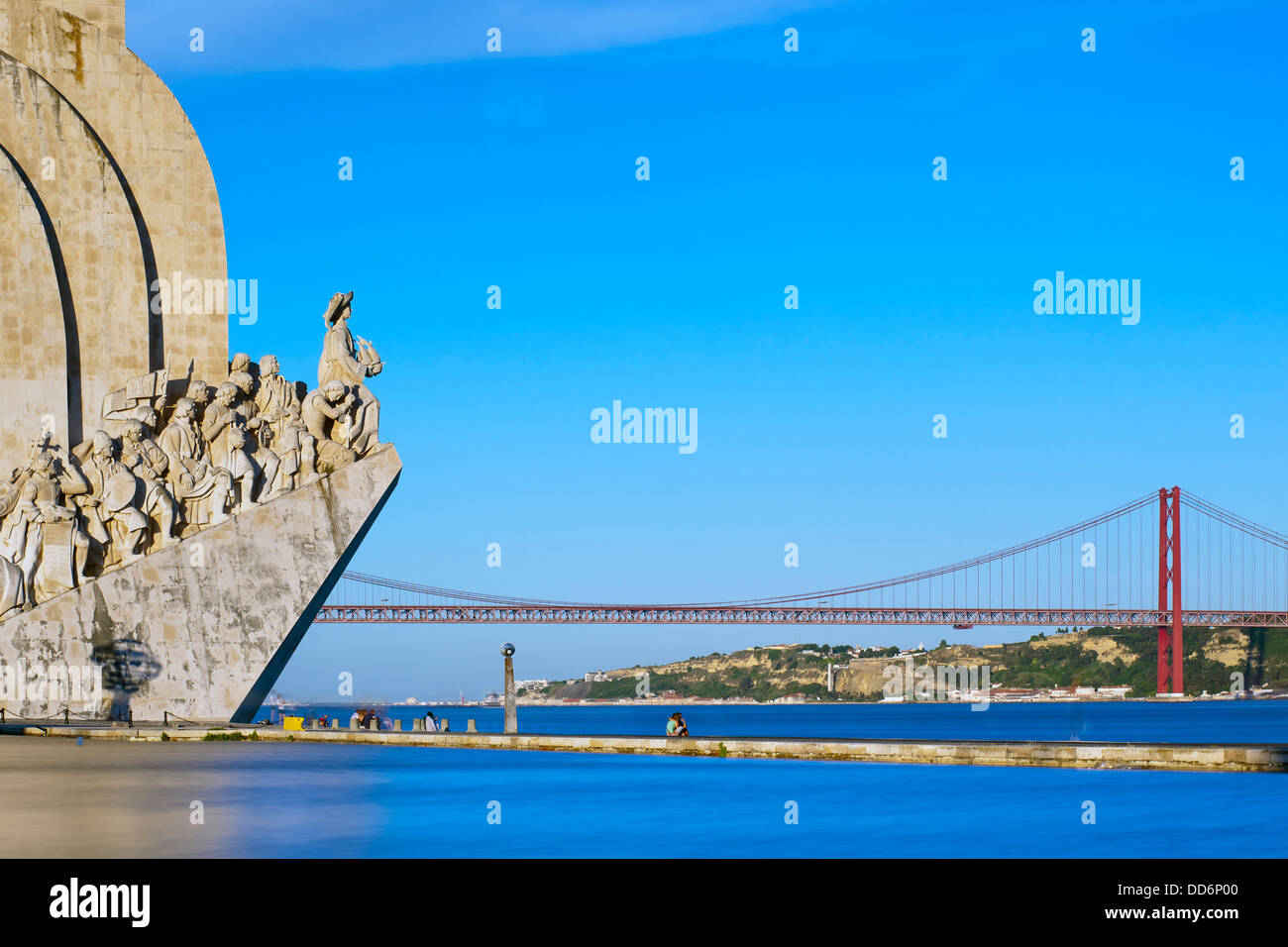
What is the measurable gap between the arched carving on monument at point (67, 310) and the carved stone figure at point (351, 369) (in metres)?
2.60

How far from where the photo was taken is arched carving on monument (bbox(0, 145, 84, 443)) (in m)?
17.1

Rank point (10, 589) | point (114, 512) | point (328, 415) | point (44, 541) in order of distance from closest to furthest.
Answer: point (10, 589) → point (44, 541) → point (114, 512) → point (328, 415)

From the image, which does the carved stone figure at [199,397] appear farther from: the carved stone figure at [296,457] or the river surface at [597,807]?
the river surface at [597,807]

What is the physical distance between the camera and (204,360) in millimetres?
17734

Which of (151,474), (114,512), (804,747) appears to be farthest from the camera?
(151,474)

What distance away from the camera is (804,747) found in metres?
11.8

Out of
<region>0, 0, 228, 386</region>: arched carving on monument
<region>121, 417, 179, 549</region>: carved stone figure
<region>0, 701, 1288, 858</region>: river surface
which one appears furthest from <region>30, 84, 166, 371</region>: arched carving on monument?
<region>0, 701, 1288, 858</region>: river surface

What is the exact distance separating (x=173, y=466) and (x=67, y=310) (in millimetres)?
2286

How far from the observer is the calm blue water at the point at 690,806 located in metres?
6.69

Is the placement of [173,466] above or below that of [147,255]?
below

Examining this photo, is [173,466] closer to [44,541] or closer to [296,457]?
[296,457]

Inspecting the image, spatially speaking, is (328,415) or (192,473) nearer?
(192,473)

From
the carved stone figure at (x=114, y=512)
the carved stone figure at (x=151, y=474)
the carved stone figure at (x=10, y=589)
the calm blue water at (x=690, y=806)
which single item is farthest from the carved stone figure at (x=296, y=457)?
the calm blue water at (x=690, y=806)

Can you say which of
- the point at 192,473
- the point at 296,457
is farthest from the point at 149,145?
the point at 296,457
